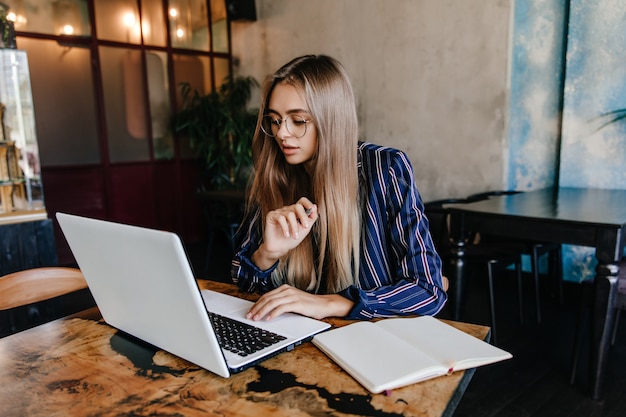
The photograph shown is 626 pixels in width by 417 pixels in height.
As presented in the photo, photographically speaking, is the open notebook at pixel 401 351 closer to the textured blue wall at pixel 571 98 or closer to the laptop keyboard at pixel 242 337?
the laptop keyboard at pixel 242 337

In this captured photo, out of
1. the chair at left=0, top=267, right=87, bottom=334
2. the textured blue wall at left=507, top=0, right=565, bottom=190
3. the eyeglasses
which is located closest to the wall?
the textured blue wall at left=507, top=0, right=565, bottom=190

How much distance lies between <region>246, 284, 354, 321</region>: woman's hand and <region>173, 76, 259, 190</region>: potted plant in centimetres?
440

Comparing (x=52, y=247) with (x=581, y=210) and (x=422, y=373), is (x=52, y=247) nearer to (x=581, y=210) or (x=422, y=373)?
(x=422, y=373)

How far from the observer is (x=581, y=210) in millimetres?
2195

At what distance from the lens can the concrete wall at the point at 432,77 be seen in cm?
364

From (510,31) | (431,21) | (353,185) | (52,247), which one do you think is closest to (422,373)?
(353,185)

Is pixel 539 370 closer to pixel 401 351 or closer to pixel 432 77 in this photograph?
pixel 401 351

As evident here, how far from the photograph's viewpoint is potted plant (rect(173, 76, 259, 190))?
17.4 feet

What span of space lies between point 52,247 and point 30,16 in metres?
2.87

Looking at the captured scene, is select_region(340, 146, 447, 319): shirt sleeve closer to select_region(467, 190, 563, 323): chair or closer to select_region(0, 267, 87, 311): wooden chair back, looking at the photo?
select_region(0, 267, 87, 311): wooden chair back

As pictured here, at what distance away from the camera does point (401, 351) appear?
80cm

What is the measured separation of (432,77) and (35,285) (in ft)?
11.7

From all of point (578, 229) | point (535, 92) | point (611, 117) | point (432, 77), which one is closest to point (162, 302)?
point (578, 229)

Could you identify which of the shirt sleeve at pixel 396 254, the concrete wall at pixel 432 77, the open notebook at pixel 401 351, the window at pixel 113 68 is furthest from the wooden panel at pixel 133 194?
the open notebook at pixel 401 351
